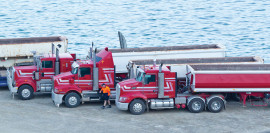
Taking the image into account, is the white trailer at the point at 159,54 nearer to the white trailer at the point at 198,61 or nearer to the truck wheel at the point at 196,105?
the white trailer at the point at 198,61

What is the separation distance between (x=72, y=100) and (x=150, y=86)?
432 centimetres

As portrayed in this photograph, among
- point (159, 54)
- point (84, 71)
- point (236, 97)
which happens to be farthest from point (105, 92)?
point (236, 97)

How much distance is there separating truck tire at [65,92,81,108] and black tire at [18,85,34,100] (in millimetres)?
2915

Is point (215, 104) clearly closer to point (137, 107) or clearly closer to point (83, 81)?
point (137, 107)

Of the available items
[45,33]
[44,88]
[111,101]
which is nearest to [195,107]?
[111,101]

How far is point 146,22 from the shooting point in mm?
74562

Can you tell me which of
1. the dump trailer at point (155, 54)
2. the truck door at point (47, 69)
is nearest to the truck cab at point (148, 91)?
the dump trailer at point (155, 54)

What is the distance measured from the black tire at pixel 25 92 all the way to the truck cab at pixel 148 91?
18.6 feet

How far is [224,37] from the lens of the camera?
6569cm

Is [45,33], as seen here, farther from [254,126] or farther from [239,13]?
[254,126]

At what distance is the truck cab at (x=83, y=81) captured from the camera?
26.8m

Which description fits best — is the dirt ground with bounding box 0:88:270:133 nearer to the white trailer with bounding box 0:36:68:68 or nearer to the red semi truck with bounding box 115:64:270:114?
the red semi truck with bounding box 115:64:270:114

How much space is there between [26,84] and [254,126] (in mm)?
12784

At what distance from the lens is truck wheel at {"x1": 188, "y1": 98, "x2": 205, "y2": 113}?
25.8 m
